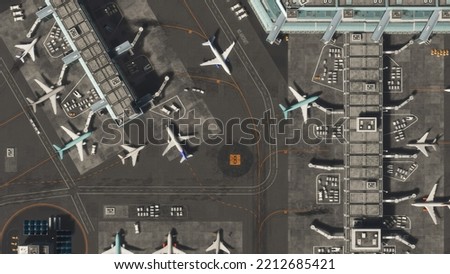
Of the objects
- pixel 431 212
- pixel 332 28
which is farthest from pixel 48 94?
pixel 431 212

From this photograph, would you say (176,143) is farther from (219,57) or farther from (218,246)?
(218,246)

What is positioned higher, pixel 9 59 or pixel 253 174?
pixel 9 59

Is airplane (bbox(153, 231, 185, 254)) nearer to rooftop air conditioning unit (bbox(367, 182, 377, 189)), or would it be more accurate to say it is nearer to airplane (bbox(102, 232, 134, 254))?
airplane (bbox(102, 232, 134, 254))

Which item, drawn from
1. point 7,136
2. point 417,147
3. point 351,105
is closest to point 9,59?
point 7,136

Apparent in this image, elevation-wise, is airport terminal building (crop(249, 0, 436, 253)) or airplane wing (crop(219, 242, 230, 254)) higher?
airport terminal building (crop(249, 0, 436, 253))

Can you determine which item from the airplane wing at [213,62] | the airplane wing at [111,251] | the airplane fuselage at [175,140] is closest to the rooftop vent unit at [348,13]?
the airplane wing at [213,62]

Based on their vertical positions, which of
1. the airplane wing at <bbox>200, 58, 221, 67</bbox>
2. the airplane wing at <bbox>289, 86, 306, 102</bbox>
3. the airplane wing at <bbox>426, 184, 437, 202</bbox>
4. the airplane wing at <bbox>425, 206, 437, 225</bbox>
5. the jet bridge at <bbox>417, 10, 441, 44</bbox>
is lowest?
the airplane wing at <bbox>425, 206, 437, 225</bbox>

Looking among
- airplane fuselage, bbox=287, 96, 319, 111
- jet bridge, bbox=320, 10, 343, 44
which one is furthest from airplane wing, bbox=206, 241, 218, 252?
jet bridge, bbox=320, 10, 343, 44

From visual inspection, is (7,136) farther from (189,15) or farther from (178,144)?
(189,15)
